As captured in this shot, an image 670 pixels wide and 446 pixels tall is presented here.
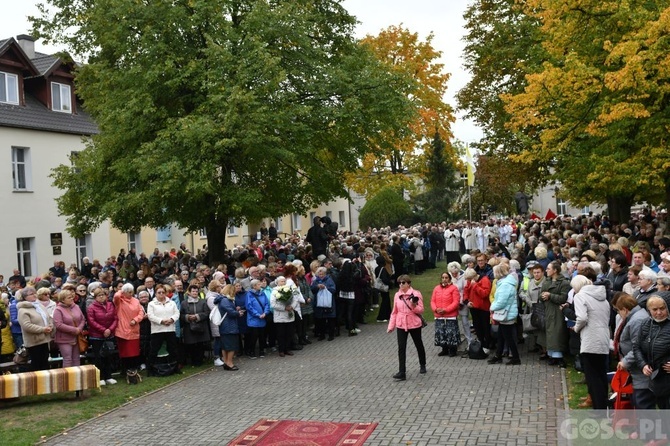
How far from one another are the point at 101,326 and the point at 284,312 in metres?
3.92

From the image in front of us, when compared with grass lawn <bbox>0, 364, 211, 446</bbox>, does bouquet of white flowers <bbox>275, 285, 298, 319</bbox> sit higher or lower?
higher

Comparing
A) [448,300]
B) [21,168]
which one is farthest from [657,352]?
[21,168]

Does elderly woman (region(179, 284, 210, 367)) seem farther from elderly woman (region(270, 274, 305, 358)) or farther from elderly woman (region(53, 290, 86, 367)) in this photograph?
elderly woman (region(53, 290, 86, 367))

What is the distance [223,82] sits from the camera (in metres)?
18.8

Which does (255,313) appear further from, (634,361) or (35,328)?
(634,361)

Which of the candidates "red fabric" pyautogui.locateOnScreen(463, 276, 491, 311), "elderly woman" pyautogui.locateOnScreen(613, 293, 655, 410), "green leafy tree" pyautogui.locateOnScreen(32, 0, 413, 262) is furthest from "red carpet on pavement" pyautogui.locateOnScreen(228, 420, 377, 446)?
"green leafy tree" pyautogui.locateOnScreen(32, 0, 413, 262)

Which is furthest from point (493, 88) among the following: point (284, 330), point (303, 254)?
point (284, 330)

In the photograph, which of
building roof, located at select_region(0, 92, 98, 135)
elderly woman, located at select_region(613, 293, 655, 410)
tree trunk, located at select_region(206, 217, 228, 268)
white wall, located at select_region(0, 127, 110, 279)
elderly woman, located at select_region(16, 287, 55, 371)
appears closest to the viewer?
elderly woman, located at select_region(613, 293, 655, 410)

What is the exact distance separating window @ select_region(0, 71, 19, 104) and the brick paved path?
20.9m

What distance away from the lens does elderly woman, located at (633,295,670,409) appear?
7.58 meters

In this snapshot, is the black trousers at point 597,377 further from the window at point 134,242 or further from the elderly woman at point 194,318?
the window at point 134,242

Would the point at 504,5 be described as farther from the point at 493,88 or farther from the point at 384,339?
the point at 384,339

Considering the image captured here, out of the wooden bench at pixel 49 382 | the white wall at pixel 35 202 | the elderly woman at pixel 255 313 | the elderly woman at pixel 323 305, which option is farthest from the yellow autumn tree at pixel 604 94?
the white wall at pixel 35 202

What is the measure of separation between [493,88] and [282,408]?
25147 mm
